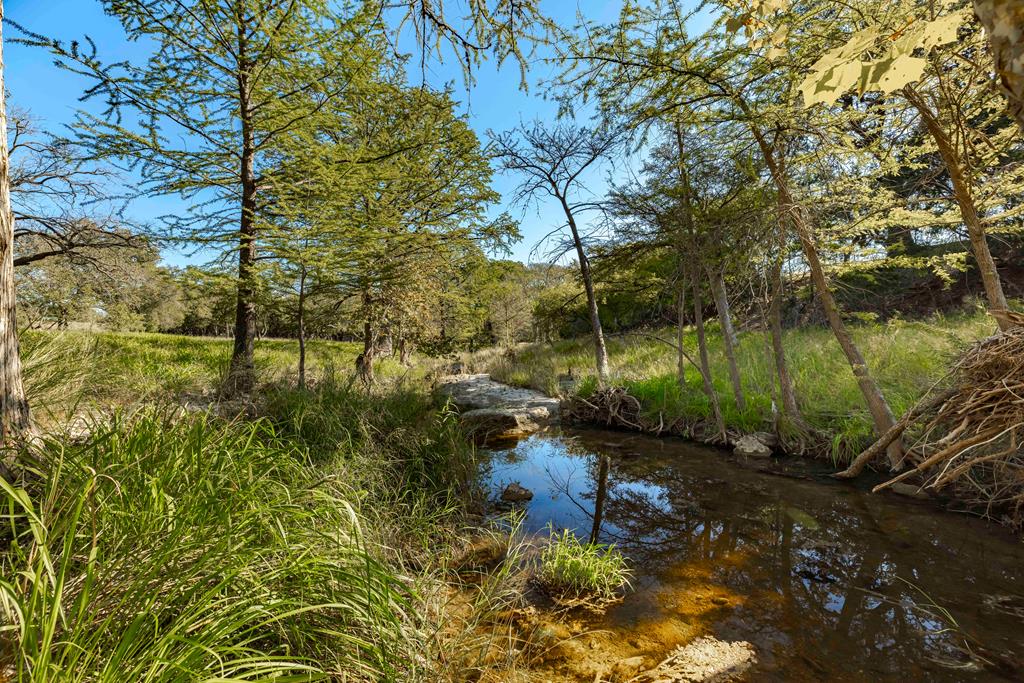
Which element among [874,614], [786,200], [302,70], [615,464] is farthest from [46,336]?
[786,200]

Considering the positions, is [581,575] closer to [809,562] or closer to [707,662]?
[707,662]

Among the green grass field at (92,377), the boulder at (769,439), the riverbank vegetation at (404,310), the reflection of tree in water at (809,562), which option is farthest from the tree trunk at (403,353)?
the boulder at (769,439)

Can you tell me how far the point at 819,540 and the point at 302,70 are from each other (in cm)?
945

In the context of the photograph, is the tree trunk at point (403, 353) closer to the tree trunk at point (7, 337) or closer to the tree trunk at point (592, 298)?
the tree trunk at point (592, 298)

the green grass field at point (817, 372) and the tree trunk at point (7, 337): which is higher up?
the tree trunk at point (7, 337)

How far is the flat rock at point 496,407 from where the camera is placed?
824 centimetres

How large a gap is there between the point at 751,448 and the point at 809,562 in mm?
3198

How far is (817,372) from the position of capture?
25.1 ft

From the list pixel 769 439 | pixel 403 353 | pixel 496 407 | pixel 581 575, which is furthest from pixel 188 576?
pixel 403 353

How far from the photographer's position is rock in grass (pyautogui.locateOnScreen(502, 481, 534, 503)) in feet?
15.8

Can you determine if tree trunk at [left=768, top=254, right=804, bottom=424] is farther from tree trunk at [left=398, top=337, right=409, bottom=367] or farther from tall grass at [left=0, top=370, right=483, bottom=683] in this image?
tree trunk at [left=398, top=337, right=409, bottom=367]

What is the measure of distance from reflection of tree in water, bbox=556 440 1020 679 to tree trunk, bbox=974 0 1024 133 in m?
2.79

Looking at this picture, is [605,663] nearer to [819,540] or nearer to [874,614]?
[874,614]

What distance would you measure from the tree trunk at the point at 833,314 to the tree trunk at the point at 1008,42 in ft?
13.8
